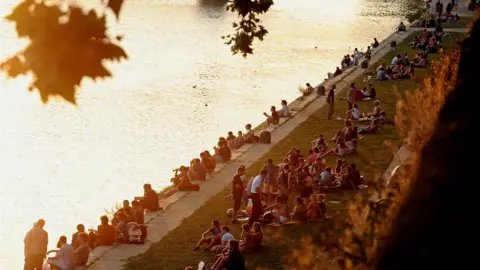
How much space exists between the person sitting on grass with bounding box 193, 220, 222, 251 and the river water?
21.5 feet

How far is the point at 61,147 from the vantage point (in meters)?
42.0

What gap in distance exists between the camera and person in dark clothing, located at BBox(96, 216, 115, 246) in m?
20.0

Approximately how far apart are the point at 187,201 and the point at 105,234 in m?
4.23

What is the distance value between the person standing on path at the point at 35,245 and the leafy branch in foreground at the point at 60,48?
12.9 m

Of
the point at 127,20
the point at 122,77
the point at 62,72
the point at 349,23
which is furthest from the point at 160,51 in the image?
the point at 62,72

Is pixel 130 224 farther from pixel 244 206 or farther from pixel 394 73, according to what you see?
pixel 394 73

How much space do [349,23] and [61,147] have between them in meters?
58.1

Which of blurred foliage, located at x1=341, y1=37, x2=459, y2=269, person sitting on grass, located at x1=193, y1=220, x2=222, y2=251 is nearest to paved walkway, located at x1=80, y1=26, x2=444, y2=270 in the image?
person sitting on grass, located at x1=193, y1=220, x2=222, y2=251

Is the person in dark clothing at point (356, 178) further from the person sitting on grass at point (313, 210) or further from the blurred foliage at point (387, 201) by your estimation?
the blurred foliage at point (387, 201)

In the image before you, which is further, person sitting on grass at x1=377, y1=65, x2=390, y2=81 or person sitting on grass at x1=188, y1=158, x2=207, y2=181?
→ person sitting on grass at x1=377, y1=65, x2=390, y2=81

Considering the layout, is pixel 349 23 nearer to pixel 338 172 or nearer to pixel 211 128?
pixel 211 128

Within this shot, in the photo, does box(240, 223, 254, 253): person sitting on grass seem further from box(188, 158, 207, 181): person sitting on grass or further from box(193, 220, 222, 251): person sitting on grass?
box(188, 158, 207, 181): person sitting on grass

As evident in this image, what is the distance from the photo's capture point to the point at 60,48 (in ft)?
18.8

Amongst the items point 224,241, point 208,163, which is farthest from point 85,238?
point 208,163
